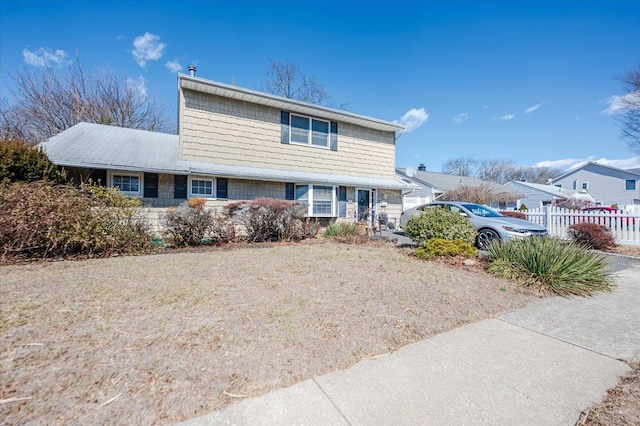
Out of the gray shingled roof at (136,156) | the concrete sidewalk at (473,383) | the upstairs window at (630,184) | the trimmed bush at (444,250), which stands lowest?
the concrete sidewalk at (473,383)

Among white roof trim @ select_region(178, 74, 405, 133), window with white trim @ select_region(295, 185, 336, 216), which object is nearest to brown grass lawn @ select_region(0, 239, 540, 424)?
window with white trim @ select_region(295, 185, 336, 216)

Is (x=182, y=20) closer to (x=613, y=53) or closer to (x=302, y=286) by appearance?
(x=302, y=286)

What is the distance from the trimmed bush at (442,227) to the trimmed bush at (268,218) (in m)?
3.76

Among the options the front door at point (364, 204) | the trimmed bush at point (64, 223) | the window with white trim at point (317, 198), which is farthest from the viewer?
the front door at point (364, 204)

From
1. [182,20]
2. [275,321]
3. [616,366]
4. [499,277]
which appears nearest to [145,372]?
[275,321]

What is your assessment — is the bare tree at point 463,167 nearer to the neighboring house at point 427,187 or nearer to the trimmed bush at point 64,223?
the neighboring house at point 427,187

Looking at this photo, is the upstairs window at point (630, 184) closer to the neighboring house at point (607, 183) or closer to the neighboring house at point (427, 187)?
the neighboring house at point (607, 183)

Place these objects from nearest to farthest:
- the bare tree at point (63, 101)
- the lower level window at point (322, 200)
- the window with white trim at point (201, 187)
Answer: the window with white trim at point (201, 187) < the lower level window at point (322, 200) < the bare tree at point (63, 101)

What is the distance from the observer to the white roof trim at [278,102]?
32.9 feet

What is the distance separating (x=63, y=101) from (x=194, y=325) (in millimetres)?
22775

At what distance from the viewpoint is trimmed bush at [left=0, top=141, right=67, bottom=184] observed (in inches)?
255

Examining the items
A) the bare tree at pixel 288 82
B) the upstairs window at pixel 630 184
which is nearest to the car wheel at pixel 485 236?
the bare tree at pixel 288 82

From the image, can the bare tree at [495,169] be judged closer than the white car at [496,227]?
No

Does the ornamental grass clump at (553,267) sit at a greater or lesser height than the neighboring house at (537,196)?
lesser
